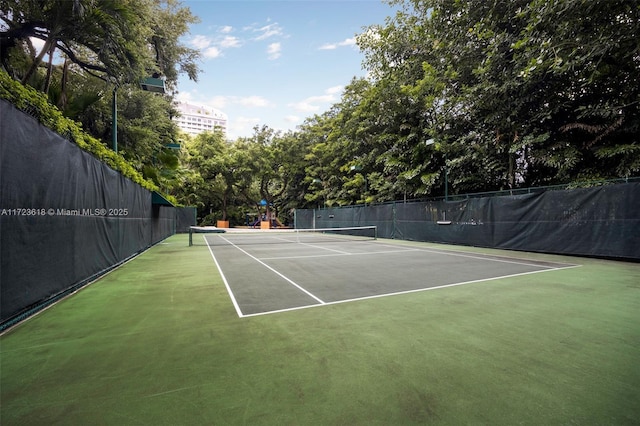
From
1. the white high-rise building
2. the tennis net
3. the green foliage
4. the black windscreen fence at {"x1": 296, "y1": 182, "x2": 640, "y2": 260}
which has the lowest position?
the tennis net

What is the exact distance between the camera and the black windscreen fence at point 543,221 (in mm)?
8734

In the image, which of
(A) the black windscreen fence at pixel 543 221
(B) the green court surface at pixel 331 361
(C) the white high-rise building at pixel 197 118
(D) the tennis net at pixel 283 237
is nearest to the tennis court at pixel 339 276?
(B) the green court surface at pixel 331 361

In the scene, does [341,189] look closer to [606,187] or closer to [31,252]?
[606,187]

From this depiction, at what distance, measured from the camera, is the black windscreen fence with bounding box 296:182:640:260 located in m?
8.73

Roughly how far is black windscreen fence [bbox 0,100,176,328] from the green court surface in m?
0.47

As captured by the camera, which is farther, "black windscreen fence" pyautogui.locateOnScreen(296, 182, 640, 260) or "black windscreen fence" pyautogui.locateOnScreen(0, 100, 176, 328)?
"black windscreen fence" pyautogui.locateOnScreen(296, 182, 640, 260)

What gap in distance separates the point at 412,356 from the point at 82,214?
5975mm

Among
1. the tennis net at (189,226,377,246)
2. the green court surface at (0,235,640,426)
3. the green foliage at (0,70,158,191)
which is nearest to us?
the green court surface at (0,235,640,426)

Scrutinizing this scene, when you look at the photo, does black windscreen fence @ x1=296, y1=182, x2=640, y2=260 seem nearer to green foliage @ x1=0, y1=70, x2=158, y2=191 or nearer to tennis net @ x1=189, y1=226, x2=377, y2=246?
tennis net @ x1=189, y1=226, x2=377, y2=246

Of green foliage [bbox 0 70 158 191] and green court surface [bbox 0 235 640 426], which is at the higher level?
green foliage [bbox 0 70 158 191]

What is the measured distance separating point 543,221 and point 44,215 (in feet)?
44.3

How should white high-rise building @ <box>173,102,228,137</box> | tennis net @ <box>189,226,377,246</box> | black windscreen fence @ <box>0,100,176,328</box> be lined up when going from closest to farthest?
black windscreen fence @ <box>0,100,176,328</box>, tennis net @ <box>189,226,377,246</box>, white high-rise building @ <box>173,102,228,137</box>

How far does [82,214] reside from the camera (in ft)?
18.0

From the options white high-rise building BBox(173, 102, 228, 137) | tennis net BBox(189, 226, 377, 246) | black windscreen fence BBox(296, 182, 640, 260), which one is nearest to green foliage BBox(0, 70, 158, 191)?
tennis net BBox(189, 226, 377, 246)
